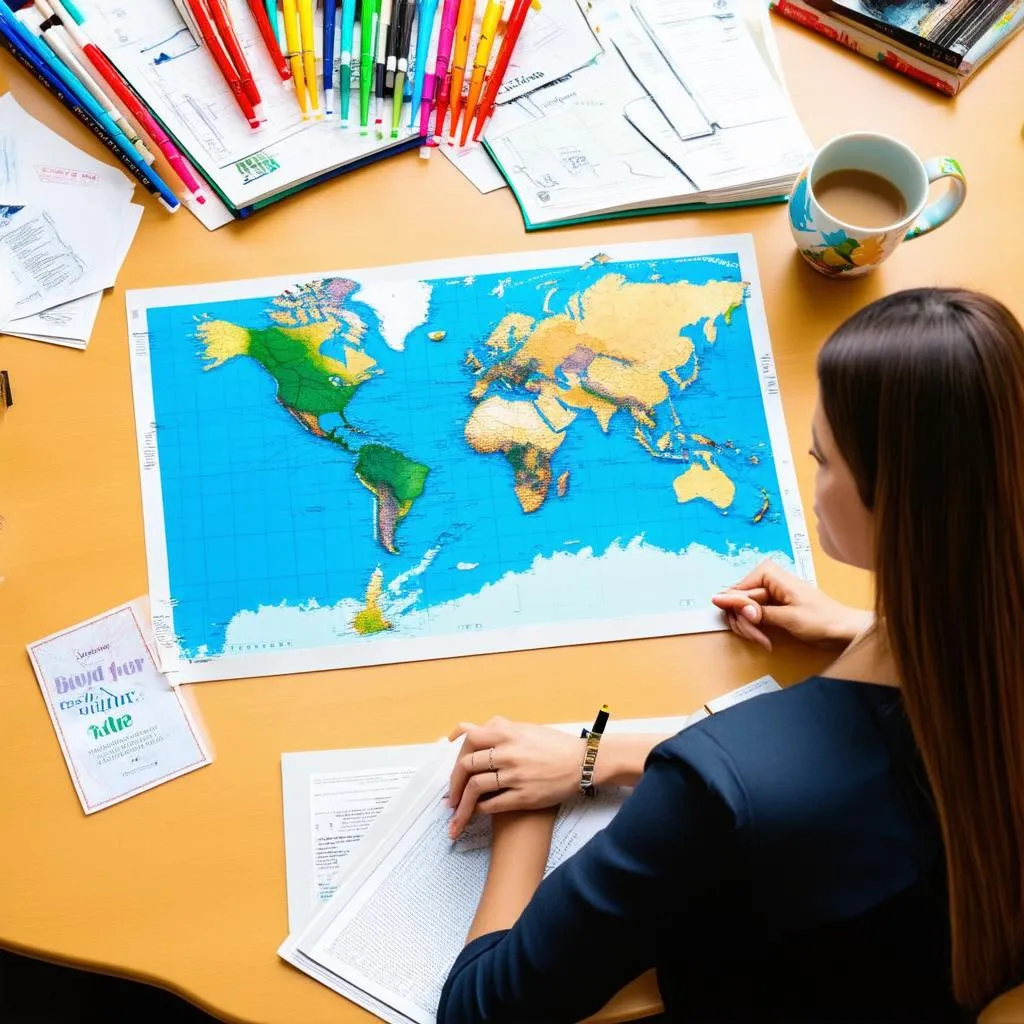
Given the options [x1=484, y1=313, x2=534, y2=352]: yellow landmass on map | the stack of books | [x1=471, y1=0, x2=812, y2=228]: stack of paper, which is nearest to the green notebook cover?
[x1=471, y1=0, x2=812, y2=228]: stack of paper

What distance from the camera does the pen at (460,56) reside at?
112 centimetres

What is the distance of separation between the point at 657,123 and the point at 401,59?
11.1 inches

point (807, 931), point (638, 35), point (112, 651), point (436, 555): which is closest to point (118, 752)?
point (112, 651)

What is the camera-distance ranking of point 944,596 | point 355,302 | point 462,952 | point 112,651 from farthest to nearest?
1. point 355,302
2. point 112,651
3. point 462,952
4. point 944,596

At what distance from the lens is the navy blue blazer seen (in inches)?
28.0

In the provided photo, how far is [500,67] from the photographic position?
1125 millimetres

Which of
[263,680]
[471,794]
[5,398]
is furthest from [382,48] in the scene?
[471,794]

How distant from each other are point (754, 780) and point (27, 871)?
0.61m

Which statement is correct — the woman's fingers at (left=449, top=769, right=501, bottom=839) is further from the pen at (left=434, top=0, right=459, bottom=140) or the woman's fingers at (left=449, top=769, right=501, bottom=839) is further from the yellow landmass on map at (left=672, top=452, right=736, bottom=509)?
the pen at (left=434, top=0, right=459, bottom=140)

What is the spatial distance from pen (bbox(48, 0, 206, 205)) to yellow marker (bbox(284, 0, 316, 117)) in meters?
0.14

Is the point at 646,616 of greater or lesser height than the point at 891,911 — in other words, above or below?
above

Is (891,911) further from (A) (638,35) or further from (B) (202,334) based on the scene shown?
(A) (638,35)

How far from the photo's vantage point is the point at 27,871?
34.3 inches

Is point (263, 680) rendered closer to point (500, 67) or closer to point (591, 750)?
point (591, 750)
